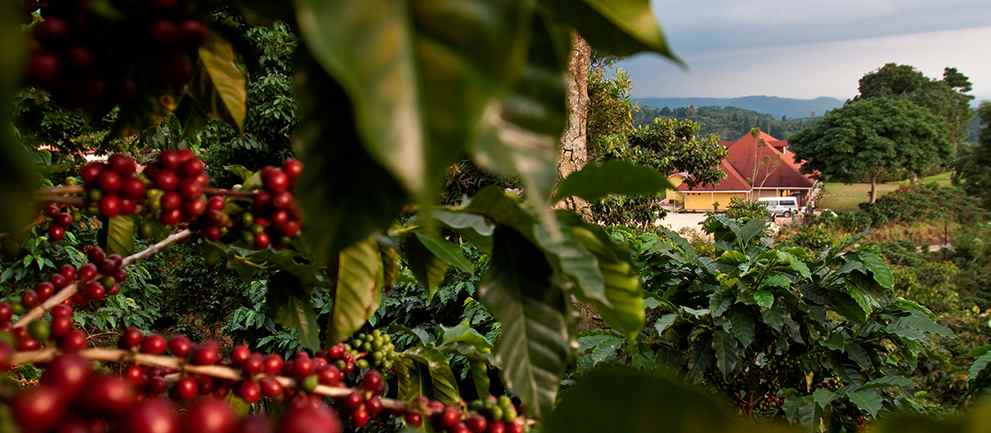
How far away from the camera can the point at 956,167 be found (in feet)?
64.0

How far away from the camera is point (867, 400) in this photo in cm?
181

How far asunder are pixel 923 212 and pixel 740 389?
773 inches

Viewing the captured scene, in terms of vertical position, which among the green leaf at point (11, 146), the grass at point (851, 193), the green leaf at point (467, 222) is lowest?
the grass at point (851, 193)

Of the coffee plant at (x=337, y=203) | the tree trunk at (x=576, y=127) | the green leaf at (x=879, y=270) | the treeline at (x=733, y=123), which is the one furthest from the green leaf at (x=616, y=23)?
the treeline at (x=733, y=123)

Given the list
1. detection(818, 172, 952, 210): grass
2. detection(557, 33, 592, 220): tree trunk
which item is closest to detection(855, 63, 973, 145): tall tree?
detection(818, 172, 952, 210): grass

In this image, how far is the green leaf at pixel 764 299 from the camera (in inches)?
75.3

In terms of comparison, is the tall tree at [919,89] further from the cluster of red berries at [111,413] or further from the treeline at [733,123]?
the cluster of red berries at [111,413]

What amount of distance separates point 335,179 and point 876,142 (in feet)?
88.6

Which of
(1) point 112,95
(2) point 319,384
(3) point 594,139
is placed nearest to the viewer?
(1) point 112,95

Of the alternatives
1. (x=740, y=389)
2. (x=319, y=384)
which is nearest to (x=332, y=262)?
(x=319, y=384)

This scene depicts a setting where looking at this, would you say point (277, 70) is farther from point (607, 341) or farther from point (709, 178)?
point (709, 178)

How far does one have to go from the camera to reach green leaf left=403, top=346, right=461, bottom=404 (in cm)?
91

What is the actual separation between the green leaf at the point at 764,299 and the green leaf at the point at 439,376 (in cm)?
131

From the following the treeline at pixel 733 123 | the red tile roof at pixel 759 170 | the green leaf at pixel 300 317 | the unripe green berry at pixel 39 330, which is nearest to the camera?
the unripe green berry at pixel 39 330
